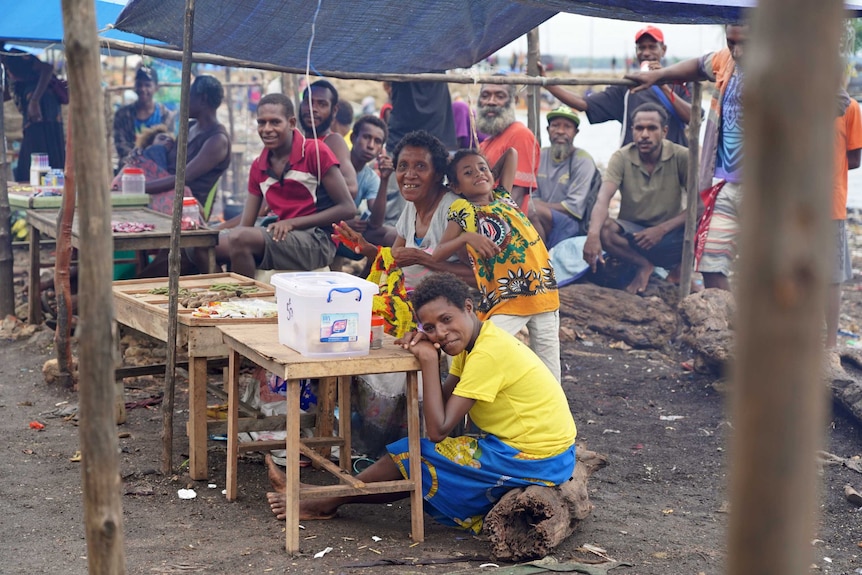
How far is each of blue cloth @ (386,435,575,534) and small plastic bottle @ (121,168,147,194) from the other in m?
4.52

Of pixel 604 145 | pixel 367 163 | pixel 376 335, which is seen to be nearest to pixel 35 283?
pixel 367 163

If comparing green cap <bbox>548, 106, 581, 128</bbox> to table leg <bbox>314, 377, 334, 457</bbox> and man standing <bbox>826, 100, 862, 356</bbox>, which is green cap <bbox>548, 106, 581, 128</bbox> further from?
table leg <bbox>314, 377, 334, 457</bbox>

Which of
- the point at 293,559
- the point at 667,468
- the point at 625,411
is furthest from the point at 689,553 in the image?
the point at 625,411

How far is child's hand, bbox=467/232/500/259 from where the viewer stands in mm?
4660

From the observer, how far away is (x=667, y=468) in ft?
16.0

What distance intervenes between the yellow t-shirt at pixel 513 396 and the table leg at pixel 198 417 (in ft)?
4.38

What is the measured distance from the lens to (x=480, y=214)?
4.77 m

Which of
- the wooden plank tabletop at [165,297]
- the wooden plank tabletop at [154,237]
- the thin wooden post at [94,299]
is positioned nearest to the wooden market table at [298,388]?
the wooden plank tabletop at [165,297]

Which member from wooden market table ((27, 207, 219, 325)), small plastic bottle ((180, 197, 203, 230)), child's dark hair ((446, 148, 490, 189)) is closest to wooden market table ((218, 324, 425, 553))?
child's dark hair ((446, 148, 490, 189))

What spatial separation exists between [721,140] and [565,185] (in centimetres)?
205

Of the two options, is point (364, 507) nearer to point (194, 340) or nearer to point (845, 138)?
point (194, 340)

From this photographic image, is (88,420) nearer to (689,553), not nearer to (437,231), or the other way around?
(689,553)

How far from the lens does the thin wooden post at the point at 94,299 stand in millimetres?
2160

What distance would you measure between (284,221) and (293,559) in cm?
303
